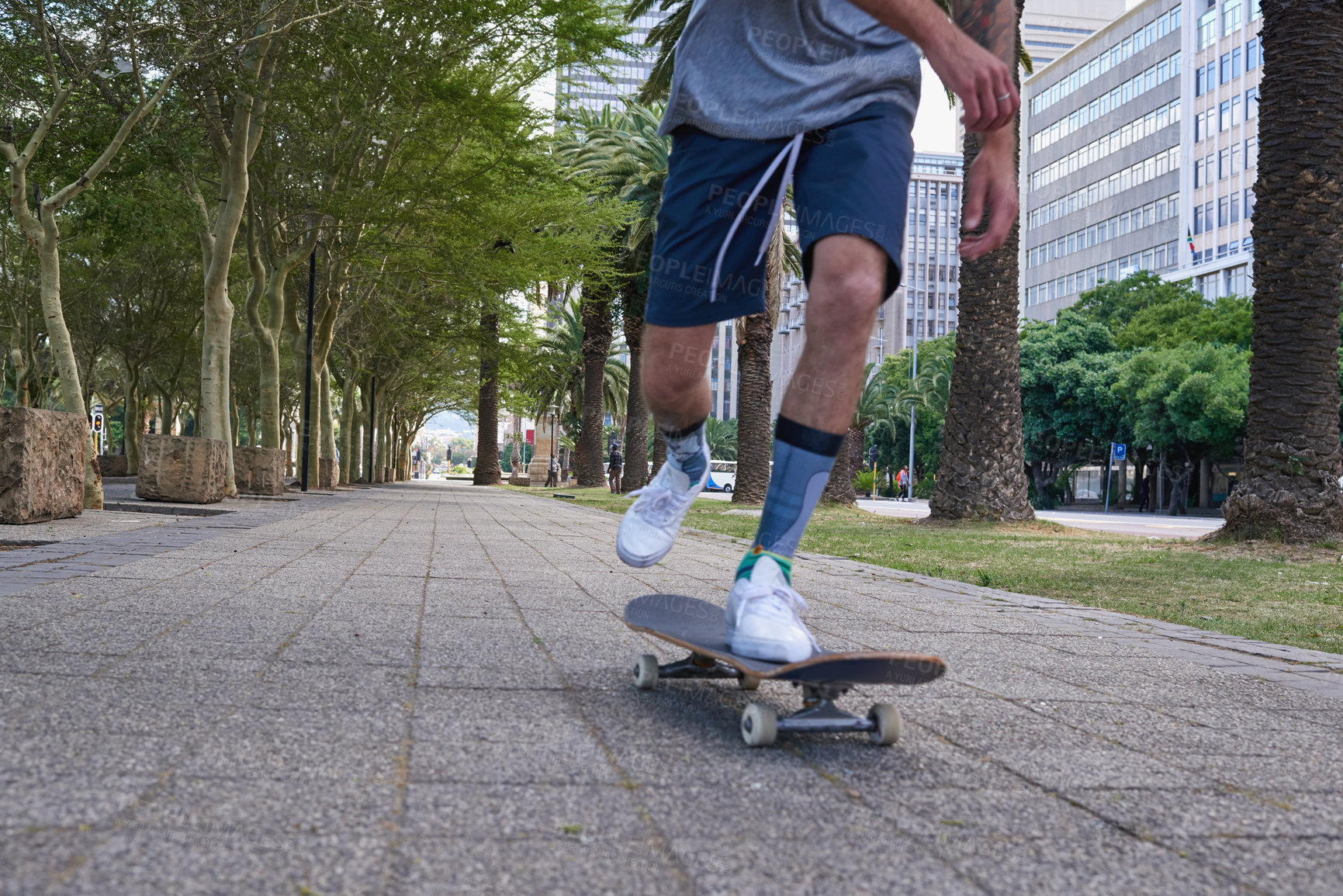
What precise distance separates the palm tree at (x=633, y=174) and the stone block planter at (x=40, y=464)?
1655 centimetres

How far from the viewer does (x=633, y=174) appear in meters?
28.9

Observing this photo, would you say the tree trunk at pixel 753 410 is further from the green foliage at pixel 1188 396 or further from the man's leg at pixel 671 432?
the green foliage at pixel 1188 396

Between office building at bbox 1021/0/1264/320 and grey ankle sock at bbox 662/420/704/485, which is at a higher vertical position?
office building at bbox 1021/0/1264/320

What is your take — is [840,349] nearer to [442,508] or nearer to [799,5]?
[799,5]

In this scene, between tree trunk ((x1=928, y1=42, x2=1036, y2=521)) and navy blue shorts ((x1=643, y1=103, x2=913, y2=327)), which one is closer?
navy blue shorts ((x1=643, y1=103, x2=913, y2=327))

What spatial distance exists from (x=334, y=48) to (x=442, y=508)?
740 cm

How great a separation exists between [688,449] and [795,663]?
3.25 ft

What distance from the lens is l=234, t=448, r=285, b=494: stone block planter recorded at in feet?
59.3

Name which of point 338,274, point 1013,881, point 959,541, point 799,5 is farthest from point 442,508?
point 1013,881

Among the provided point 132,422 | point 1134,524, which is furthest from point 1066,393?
point 132,422

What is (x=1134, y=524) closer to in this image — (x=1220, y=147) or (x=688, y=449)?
(x=688, y=449)

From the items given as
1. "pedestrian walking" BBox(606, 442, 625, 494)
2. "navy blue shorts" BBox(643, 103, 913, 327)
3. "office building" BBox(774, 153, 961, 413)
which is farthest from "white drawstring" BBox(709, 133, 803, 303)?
"office building" BBox(774, 153, 961, 413)

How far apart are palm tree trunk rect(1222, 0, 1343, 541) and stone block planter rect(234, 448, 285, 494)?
46.6 feet

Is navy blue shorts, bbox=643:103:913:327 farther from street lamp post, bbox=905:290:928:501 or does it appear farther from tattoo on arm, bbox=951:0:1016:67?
street lamp post, bbox=905:290:928:501
